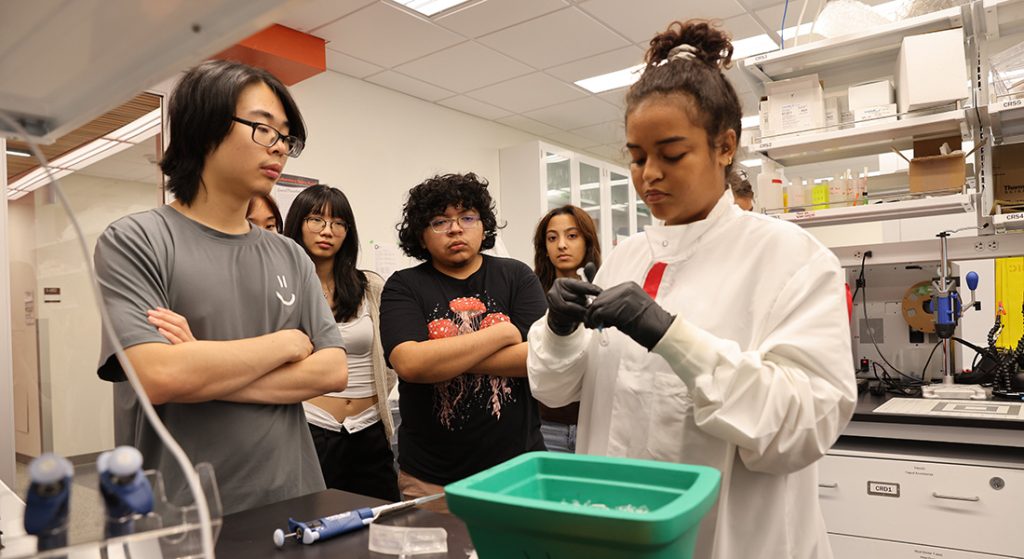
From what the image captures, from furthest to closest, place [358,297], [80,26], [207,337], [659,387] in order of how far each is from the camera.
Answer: [358,297]
[207,337]
[659,387]
[80,26]

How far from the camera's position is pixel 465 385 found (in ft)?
5.50

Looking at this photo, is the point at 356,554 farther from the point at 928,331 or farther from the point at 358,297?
the point at 928,331

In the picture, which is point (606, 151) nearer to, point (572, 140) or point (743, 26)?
point (572, 140)

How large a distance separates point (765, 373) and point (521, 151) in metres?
4.70

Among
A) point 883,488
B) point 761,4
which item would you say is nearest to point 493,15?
point 761,4

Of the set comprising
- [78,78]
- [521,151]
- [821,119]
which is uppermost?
[521,151]

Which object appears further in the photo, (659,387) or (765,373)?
(659,387)

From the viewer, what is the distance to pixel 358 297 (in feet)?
7.11

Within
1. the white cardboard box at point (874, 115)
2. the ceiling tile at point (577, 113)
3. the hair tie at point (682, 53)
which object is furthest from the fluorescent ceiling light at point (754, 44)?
the hair tie at point (682, 53)

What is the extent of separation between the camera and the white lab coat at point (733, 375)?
2.69 feet

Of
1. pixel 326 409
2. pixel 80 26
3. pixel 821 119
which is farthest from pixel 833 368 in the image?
pixel 821 119

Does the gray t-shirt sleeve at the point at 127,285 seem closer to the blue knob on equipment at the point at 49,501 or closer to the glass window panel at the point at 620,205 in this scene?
the blue knob on equipment at the point at 49,501

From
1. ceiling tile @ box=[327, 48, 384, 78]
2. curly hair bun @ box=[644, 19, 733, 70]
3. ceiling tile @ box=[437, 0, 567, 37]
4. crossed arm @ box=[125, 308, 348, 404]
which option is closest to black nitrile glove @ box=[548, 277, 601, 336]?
curly hair bun @ box=[644, 19, 733, 70]

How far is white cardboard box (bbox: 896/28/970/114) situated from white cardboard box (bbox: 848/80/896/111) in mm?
158
